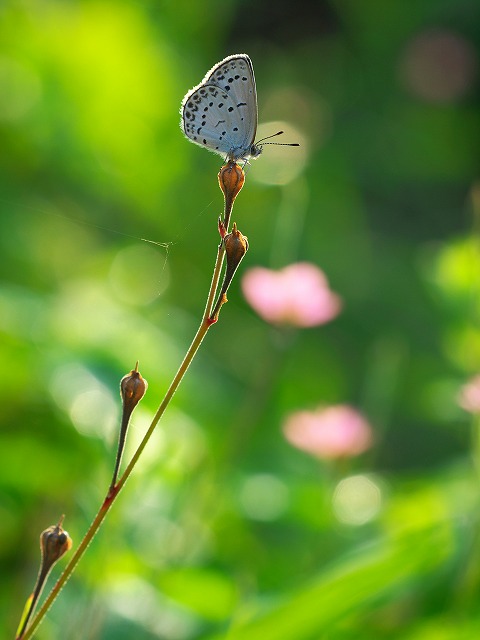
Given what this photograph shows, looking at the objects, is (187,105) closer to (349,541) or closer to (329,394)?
(349,541)

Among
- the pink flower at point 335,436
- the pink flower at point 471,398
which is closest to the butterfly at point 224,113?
the pink flower at point 471,398

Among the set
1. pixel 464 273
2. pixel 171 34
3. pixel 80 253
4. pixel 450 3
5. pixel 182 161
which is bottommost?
pixel 464 273

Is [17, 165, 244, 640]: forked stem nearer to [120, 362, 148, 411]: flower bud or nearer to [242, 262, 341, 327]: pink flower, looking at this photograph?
[120, 362, 148, 411]: flower bud

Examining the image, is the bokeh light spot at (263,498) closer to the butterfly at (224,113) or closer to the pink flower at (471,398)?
the pink flower at (471,398)

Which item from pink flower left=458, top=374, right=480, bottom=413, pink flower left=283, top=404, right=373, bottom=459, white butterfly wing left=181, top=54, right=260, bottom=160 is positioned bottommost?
white butterfly wing left=181, top=54, right=260, bottom=160

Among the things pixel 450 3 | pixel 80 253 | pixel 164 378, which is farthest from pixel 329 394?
pixel 450 3

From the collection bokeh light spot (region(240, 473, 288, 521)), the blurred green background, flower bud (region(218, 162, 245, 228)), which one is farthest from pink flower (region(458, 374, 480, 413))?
flower bud (region(218, 162, 245, 228))
